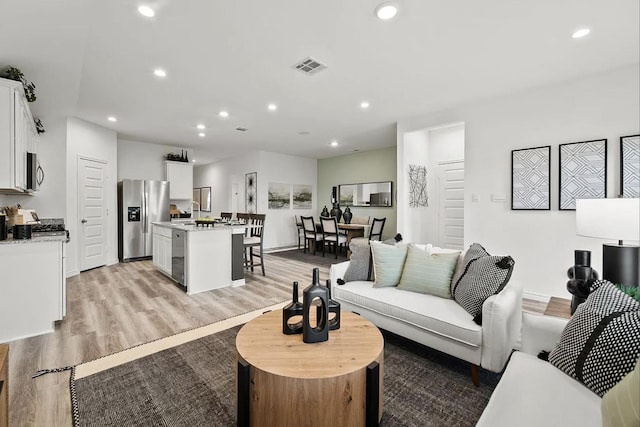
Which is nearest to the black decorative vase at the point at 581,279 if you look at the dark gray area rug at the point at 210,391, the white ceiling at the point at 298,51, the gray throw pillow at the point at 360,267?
the dark gray area rug at the point at 210,391

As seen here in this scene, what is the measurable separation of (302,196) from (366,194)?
1953 millimetres

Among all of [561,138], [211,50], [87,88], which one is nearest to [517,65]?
[561,138]

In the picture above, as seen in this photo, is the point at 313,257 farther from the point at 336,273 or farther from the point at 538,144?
the point at 538,144

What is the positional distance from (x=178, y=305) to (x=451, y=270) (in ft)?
9.82

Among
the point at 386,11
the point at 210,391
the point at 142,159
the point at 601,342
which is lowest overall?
the point at 210,391

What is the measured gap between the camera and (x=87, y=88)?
3617mm

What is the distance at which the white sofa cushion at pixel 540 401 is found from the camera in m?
1.03

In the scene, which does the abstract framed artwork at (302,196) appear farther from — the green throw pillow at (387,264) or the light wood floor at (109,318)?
the green throw pillow at (387,264)

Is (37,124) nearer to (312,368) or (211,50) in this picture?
(211,50)

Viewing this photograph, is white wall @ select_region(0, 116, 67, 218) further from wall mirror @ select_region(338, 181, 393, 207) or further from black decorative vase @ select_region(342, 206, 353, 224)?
wall mirror @ select_region(338, 181, 393, 207)

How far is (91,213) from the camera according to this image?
5.23m

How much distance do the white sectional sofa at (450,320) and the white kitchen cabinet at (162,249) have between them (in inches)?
124

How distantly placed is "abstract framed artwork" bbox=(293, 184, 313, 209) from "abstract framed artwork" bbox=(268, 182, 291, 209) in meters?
0.23

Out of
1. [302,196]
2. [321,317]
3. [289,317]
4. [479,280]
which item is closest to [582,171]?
[479,280]
